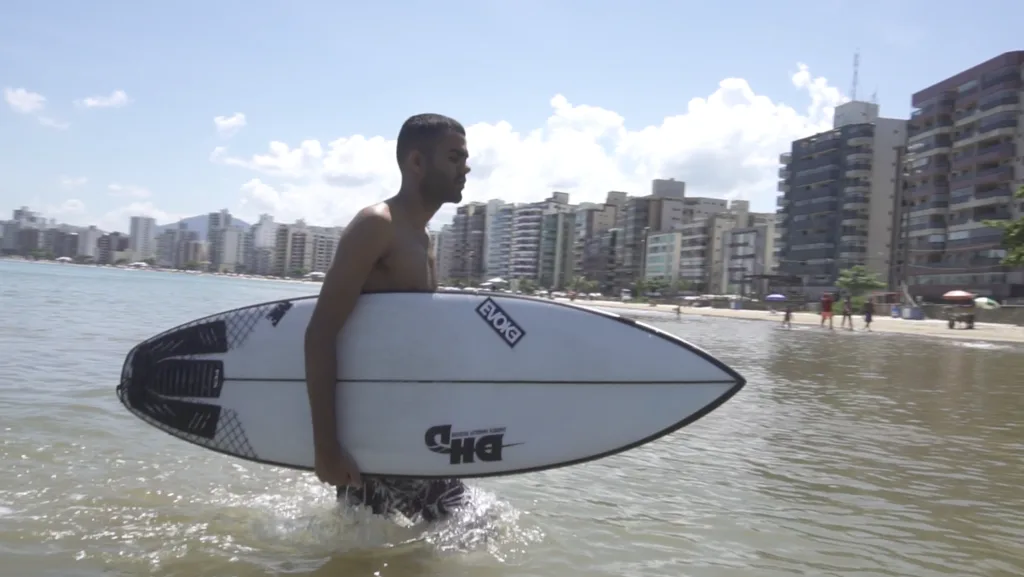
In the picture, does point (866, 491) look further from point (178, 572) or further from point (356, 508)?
point (178, 572)

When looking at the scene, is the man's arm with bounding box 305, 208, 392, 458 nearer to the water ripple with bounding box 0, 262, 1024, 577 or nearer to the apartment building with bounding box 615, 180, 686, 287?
the water ripple with bounding box 0, 262, 1024, 577

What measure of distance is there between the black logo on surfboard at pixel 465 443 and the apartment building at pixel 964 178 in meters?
75.8

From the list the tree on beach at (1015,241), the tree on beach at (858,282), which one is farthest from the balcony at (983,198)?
Result: the tree on beach at (1015,241)

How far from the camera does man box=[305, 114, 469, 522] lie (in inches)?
119

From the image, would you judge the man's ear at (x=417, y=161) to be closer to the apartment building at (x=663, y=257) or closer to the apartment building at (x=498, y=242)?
the apartment building at (x=663, y=257)

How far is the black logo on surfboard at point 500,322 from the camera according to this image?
3457 millimetres

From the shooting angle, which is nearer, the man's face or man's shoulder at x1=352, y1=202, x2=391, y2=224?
man's shoulder at x1=352, y1=202, x2=391, y2=224

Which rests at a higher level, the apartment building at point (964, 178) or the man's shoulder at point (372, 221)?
the apartment building at point (964, 178)

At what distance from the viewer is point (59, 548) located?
3734mm

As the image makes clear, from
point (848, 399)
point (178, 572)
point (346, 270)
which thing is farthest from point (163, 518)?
point (848, 399)

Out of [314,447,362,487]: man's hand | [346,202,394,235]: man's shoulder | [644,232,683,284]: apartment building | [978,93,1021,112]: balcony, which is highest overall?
[978,93,1021,112]: balcony

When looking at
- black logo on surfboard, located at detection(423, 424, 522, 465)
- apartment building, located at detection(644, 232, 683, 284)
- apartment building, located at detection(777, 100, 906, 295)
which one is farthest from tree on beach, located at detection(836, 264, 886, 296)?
black logo on surfboard, located at detection(423, 424, 522, 465)

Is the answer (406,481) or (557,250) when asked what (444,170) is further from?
(557,250)

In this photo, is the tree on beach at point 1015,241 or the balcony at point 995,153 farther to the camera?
the balcony at point 995,153
